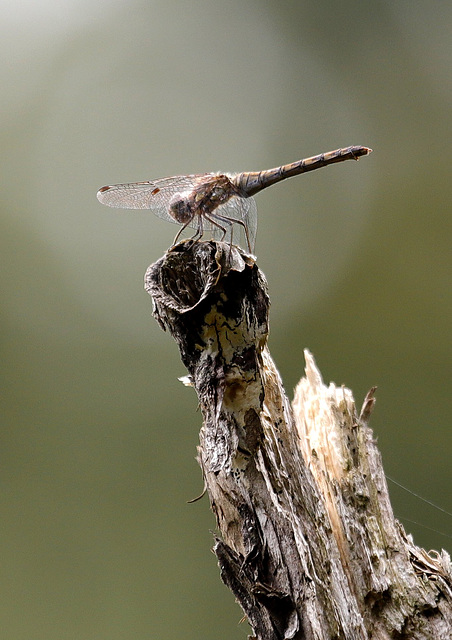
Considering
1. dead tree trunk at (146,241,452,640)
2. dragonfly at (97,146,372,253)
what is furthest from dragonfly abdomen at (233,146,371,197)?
dead tree trunk at (146,241,452,640)

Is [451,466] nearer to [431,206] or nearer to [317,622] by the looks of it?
[431,206]

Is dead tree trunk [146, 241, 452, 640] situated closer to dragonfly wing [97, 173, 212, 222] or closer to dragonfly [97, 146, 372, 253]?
dragonfly [97, 146, 372, 253]

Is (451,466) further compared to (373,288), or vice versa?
(373,288)

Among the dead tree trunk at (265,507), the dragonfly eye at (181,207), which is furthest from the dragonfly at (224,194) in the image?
the dead tree trunk at (265,507)

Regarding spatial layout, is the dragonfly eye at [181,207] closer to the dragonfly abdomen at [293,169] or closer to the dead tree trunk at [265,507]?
the dragonfly abdomen at [293,169]

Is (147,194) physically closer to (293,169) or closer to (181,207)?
(181,207)

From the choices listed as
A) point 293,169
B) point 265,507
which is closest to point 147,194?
point 293,169

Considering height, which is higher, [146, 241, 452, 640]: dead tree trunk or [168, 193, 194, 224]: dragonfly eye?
[168, 193, 194, 224]: dragonfly eye

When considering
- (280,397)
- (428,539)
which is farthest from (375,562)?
(428,539)
